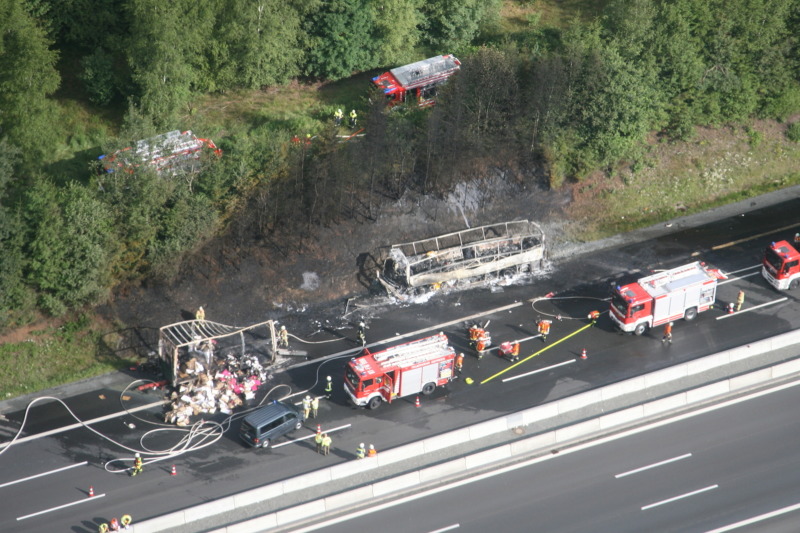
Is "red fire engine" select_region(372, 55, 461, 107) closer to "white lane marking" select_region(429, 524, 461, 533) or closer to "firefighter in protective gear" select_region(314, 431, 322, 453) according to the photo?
"firefighter in protective gear" select_region(314, 431, 322, 453)

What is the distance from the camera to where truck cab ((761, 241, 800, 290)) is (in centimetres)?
5278

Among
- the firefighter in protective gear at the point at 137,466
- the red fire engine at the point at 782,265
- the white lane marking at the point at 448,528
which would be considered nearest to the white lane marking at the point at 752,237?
the red fire engine at the point at 782,265

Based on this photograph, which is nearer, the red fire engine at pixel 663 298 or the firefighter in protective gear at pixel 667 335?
the red fire engine at pixel 663 298

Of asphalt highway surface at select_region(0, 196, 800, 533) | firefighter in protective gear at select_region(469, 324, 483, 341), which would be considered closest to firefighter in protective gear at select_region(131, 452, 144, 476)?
asphalt highway surface at select_region(0, 196, 800, 533)

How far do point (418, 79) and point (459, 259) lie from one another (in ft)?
45.8

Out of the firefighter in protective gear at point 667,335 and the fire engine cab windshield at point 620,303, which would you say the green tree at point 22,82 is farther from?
the firefighter in protective gear at point 667,335

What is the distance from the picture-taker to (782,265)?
52.7 meters

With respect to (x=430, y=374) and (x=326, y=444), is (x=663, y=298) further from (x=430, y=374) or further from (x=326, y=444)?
(x=326, y=444)

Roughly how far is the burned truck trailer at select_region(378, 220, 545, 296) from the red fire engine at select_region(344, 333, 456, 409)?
738 centimetres

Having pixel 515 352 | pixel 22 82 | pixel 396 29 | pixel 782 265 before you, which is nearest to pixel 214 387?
pixel 515 352

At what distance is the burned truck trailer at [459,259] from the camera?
54.4m

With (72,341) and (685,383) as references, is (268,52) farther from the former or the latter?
(685,383)

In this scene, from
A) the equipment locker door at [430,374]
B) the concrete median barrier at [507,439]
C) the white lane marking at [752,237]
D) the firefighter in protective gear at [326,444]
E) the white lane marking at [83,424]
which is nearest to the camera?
the concrete median barrier at [507,439]

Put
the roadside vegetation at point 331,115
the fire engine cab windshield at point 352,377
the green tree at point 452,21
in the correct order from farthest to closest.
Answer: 1. the green tree at point 452,21
2. the roadside vegetation at point 331,115
3. the fire engine cab windshield at point 352,377
